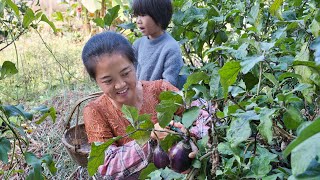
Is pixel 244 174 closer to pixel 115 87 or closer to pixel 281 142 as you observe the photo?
pixel 281 142

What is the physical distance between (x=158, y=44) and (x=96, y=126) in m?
0.71

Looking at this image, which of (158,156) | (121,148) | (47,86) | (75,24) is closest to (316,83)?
(158,156)

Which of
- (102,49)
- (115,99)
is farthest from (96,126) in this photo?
(102,49)

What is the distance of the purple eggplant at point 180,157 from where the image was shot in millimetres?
666

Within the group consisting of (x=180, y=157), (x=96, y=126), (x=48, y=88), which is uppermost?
(x=180, y=157)

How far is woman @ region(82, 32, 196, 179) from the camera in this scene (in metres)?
1.04

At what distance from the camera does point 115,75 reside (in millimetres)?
1070

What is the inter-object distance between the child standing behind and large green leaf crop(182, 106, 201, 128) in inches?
40.0

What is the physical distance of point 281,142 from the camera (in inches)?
A: 27.1

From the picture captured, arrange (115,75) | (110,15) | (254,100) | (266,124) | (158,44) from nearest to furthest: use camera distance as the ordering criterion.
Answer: (266,124)
(254,100)
(115,75)
(110,15)
(158,44)

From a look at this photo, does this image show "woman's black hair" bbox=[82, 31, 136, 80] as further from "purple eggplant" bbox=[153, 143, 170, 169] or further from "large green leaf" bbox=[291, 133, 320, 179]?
"large green leaf" bbox=[291, 133, 320, 179]

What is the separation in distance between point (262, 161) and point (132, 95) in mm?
628

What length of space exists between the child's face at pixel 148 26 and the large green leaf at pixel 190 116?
110 centimetres

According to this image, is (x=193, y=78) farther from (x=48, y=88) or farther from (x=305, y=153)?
(x=48, y=88)
